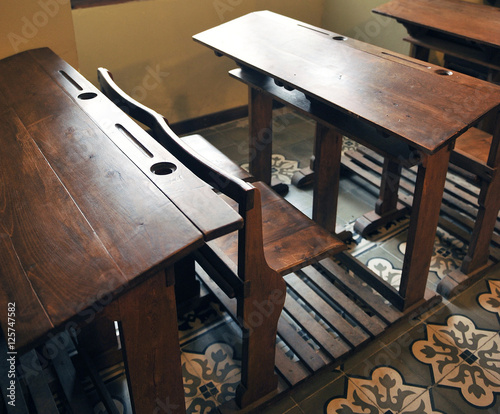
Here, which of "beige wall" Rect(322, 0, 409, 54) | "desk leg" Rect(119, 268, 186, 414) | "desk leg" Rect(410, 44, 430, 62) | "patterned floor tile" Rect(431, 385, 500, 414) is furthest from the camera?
"beige wall" Rect(322, 0, 409, 54)

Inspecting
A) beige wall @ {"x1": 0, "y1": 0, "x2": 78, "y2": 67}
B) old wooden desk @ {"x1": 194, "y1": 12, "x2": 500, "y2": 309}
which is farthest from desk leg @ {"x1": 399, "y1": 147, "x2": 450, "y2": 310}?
beige wall @ {"x1": 0, "y1": 0, "x2": 78, "y2": 67}

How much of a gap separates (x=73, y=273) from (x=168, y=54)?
8.06ft

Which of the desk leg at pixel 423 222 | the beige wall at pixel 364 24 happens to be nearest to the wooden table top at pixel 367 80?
the desk leg at pixel 423 222

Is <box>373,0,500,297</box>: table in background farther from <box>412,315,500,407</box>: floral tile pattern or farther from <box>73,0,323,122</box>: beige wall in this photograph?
<box>73,0,323,122</box>: beige wall

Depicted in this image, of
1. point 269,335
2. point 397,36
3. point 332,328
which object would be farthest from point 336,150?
point 397,36

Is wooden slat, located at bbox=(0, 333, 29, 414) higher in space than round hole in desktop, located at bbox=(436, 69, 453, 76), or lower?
lower

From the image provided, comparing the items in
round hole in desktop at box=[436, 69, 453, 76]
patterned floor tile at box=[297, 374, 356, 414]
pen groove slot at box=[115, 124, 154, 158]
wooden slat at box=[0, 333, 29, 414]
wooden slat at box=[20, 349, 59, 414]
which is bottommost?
patterned floor tile at box=[297, 374, 356, 414]

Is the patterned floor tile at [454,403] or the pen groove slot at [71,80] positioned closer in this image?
the patterned floor tile at [454,403]

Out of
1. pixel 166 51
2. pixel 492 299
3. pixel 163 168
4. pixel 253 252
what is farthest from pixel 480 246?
pixel 166 51

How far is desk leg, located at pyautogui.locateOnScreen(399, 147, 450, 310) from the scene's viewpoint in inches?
70.5

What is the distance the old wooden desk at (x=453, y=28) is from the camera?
2516 millimetres

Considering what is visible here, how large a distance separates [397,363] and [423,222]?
515mm

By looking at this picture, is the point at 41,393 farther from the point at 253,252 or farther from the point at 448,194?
the point at 448,194

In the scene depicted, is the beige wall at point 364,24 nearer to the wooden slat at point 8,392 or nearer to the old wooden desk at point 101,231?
the old wooden desk at point 101,231
